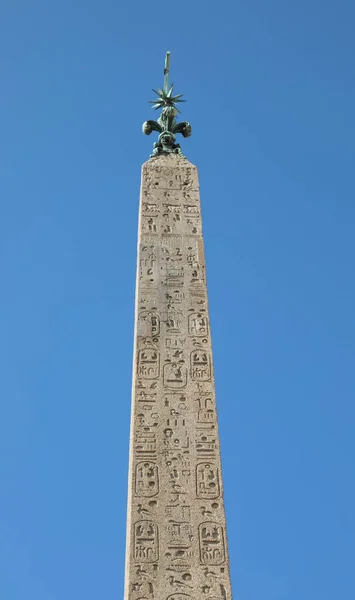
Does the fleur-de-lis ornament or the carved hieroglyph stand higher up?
the fleur-de-lis ornament

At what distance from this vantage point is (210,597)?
654 cm

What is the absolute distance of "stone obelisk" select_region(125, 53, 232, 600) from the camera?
6676 mm

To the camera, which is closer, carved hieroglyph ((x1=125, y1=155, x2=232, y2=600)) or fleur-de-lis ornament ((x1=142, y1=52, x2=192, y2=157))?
carved hieroglyph ((x1=125, y1=155, x2=232, y2=600))

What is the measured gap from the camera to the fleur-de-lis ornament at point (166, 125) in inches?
412

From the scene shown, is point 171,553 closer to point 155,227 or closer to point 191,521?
point 191,521

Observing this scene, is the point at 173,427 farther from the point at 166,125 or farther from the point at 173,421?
the point at 166,125

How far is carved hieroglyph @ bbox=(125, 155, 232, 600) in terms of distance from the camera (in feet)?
21.9

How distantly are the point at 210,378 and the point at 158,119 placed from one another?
13.4ft

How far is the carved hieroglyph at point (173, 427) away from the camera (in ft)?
21.9

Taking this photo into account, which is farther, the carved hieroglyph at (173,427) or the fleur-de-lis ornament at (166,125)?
the fleur-de-lis ornament at (166,125)

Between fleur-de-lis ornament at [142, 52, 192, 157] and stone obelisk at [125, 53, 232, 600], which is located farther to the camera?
fleur-de-lis ornament at [142, 52, 192, 157]

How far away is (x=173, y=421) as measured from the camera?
7.49 metres

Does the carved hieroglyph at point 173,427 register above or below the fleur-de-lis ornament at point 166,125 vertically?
below

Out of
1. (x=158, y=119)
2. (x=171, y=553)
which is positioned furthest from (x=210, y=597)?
(x=158, y=119)
